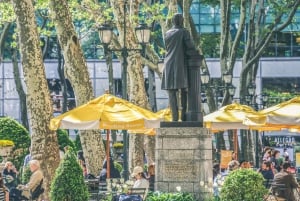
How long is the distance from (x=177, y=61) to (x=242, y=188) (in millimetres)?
2677

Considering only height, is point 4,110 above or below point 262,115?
below

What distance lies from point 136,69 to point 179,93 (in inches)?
606

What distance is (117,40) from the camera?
39031 mm

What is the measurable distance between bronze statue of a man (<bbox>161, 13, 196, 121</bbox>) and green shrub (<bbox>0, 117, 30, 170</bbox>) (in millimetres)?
12733

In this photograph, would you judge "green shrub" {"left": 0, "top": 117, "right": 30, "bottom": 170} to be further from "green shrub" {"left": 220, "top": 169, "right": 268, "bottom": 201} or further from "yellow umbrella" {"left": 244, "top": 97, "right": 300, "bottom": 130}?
"green shrub" {"left": 220, "top": 169, "right": 268, "bottom": 201}

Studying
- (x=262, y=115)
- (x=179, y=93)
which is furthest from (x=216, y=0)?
(x=179, y=93)

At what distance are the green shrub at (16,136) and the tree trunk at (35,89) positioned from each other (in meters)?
6.36

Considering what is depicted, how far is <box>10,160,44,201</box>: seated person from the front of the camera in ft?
72.6

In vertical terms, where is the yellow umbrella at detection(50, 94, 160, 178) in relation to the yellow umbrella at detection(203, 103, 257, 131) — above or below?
above

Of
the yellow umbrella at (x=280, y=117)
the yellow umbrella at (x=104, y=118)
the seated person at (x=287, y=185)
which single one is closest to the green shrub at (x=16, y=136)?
the yellow umbrella at (x=104, y=118)

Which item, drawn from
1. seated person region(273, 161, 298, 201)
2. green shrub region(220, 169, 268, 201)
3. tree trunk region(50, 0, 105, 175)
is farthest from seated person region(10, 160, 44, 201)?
tree trunk region(50, 0, 105, 175)

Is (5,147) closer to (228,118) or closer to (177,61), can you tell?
(228,118)

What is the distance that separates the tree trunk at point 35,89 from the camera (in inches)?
1020

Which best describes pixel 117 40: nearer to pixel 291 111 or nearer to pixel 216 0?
pixel 216 0
